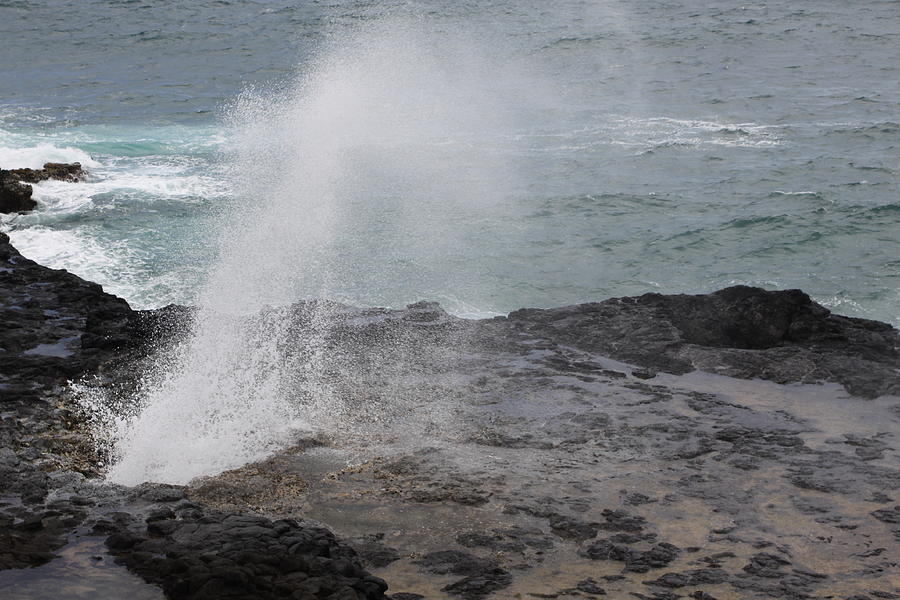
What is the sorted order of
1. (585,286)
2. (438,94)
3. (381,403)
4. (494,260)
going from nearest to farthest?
(381,403) → (585,286) → (494,260) → (438,94)

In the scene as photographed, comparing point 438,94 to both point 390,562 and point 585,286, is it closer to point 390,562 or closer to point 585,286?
point 585,286

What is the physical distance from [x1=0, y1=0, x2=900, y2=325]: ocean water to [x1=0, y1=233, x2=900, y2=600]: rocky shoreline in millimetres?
3267

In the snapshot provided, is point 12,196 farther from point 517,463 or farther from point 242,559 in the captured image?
point 242,559

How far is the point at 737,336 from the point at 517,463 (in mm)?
3869

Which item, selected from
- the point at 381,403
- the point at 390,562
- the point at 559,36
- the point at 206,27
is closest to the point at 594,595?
the point at 390,562

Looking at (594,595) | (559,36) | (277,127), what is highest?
(559,36)

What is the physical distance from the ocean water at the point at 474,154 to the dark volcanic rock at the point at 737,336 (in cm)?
298

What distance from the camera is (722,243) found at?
696 inches

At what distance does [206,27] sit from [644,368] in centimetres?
3667

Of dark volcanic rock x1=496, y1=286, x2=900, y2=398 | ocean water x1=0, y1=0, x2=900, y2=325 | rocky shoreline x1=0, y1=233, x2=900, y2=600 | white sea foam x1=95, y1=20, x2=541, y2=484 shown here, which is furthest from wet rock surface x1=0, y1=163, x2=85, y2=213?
dark volcanic rock x1=496, y1=286, x2=900, y2=398

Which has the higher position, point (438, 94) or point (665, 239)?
point (438, 94)

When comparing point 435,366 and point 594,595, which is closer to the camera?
point 594,595

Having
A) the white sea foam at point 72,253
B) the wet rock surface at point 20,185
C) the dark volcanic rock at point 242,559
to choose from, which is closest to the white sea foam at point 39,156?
the wet rock surface at point 20,185

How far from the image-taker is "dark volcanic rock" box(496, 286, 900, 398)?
10547 mm
